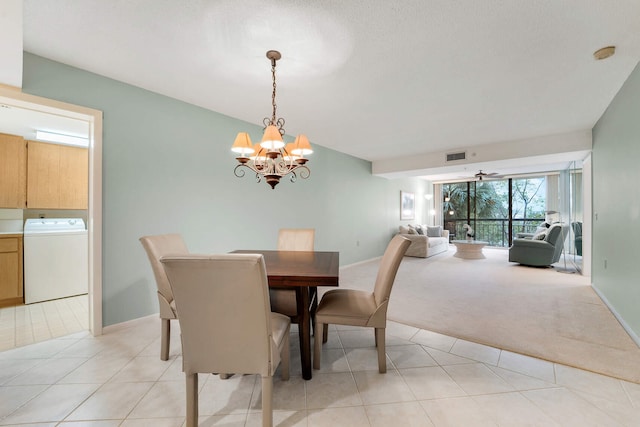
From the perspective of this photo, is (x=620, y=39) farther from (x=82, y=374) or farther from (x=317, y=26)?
(x=82, y=374)

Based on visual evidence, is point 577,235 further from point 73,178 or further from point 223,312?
point 73,178

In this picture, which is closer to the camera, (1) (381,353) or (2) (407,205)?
(1) (381,353)

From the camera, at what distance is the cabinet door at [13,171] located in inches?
125

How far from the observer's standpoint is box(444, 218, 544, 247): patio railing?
771cm

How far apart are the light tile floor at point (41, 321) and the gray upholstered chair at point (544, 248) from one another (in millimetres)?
7122

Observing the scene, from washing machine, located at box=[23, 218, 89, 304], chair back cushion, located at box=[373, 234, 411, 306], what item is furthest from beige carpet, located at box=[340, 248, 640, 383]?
washing machine, located at box=[23, 218, 89, 304]

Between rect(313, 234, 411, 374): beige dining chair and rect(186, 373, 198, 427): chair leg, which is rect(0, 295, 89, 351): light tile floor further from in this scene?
rect(313, 234, 411, 374): beige dining chair

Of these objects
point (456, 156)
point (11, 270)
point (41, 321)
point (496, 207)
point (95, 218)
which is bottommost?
point (41, 321)

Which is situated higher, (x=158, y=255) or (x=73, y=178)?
(x=73, y=178)

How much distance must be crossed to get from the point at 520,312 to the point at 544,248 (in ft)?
10.4

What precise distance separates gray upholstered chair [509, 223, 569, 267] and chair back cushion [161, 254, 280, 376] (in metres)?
6.03

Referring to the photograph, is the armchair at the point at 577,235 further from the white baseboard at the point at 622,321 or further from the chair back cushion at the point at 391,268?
the chair back cushion at the point at 391,268

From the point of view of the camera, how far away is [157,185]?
9.01ft

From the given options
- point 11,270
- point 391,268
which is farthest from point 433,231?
point 11,270
